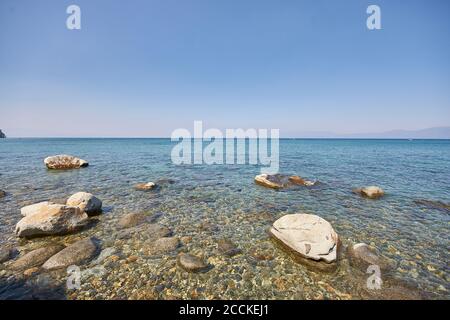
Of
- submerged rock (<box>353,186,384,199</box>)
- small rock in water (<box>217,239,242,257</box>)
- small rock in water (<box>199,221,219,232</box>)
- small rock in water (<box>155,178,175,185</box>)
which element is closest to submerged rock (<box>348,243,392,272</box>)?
small rock in water (<box>217,239,242,257</box>)

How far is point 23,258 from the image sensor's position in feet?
17.1

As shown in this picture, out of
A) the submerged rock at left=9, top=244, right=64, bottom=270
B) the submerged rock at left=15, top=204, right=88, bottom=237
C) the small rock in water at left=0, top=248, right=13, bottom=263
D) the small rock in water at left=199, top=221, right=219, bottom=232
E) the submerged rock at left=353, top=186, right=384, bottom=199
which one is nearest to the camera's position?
the submerged rock at left=9, top=244, right=64, bottom=270

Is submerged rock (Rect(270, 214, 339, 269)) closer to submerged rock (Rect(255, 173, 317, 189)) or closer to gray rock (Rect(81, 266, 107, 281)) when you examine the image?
gray rock (Rect(81, 266, 107, 281))

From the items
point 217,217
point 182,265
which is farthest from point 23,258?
point 217,217

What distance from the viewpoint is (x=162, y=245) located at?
615cm

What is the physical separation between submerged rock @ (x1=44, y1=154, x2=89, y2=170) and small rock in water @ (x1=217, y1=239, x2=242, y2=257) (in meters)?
20.9

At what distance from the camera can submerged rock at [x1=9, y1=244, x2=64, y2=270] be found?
4.99 metres

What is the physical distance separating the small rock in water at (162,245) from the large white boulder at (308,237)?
3541 mm

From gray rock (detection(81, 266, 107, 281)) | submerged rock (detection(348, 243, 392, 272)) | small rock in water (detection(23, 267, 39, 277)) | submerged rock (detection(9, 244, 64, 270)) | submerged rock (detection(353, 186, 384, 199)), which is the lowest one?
submerged rock (detection(348, 243, 392, 272))

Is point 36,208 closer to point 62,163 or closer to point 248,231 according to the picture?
point 248,231

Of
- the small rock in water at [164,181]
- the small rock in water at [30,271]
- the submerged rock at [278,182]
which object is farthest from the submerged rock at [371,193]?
the small rock in water at [30,271]

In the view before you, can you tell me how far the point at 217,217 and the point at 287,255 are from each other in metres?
3.55

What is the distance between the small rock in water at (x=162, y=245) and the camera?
231 inches
